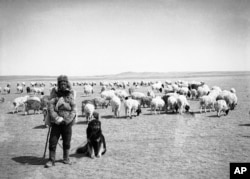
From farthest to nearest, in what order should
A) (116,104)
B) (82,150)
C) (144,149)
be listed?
(116,104) < (144,149) < (82,150)

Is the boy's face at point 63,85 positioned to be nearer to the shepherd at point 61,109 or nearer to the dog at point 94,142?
the shepherd at point 61,109

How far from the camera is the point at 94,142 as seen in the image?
791 centimetres

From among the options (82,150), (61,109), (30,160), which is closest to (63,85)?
(61,109)

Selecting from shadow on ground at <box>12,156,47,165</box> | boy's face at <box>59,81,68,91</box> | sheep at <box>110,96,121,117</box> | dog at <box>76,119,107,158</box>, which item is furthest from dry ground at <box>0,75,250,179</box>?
boy's face at <box>59,81,68,91</box>

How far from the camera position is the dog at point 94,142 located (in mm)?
7574

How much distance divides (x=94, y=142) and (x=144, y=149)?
2206 millimetres

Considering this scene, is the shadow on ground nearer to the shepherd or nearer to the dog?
the shepherd

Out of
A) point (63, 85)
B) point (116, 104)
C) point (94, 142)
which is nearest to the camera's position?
point (63, 85)

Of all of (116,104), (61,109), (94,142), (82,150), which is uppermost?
(61,109)

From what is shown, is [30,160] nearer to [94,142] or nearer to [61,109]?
[94,142]

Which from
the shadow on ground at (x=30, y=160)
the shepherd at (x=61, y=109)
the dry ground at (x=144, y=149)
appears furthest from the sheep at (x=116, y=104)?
the shepherd at (x=61, y=109)

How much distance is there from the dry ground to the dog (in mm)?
279

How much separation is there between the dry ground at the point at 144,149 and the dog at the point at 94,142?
279 mm

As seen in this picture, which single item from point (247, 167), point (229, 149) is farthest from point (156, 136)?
point (247, 167)
